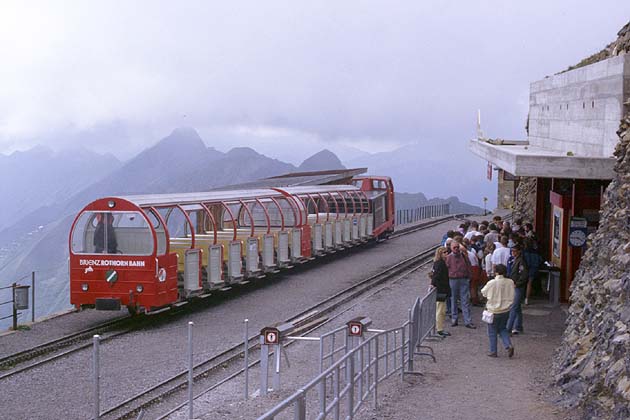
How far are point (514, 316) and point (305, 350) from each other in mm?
3955

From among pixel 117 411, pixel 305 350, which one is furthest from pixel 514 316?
pixel 117 411

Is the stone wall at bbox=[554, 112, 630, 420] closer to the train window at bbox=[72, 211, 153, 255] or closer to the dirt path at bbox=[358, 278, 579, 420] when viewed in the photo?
the dirt path at bbox=[358, 278, 579, 420]

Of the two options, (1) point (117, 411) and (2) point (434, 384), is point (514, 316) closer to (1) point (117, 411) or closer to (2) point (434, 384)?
(2) point (434, 384)

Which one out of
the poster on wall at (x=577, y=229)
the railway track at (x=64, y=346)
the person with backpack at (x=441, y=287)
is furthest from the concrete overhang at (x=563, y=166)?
the railway track at (x=64, y=346)

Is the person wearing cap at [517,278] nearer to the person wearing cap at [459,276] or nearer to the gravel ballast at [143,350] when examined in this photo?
the person wearing cap at [459,276]

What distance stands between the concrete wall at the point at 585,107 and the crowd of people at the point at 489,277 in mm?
2474

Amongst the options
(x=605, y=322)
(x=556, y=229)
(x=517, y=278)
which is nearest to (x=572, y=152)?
(x=556, y=229)

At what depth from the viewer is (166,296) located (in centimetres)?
1809

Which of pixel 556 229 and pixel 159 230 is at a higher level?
pixel 159 230

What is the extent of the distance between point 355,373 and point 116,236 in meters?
8.90

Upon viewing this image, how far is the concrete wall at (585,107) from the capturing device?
1547 centimetres

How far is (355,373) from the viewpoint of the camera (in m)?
10.7

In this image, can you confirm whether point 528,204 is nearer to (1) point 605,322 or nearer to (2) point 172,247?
(2) point 172,247

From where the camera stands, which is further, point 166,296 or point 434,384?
point 166,296
